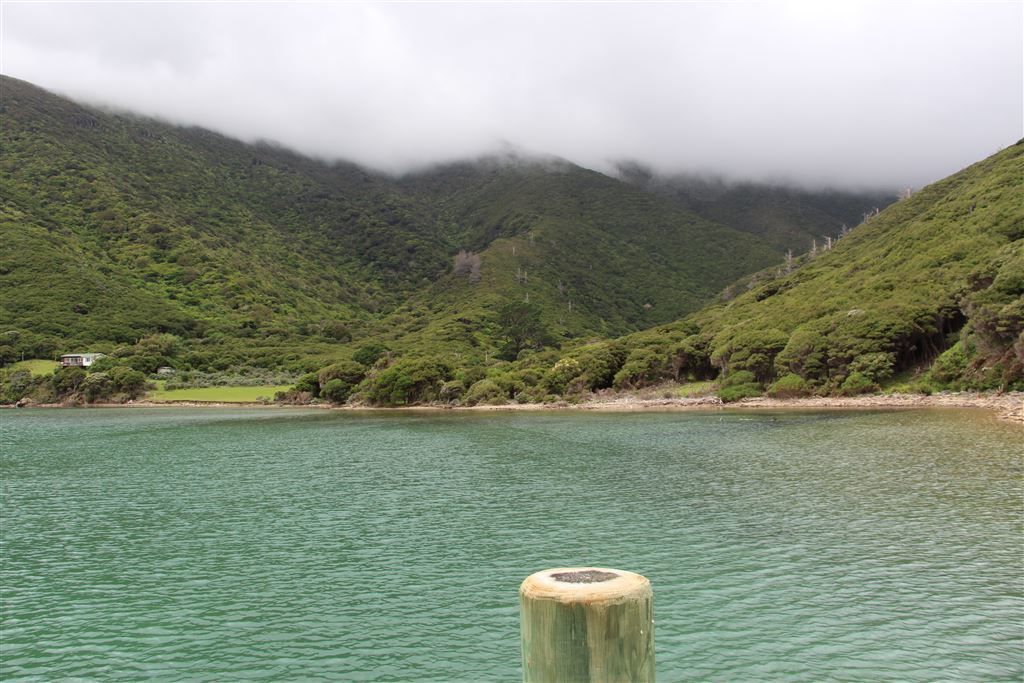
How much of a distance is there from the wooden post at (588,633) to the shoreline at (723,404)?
162ft

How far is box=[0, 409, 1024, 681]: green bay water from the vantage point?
11.8 m

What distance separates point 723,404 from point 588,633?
8157 cm

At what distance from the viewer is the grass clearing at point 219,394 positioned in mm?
123125

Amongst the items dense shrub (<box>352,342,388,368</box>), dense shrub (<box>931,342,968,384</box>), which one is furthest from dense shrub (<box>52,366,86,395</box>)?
dense shrub (<box>931,342,968,384</box>)

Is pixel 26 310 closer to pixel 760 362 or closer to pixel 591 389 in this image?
pixel 591 389

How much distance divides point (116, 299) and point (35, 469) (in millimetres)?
149109

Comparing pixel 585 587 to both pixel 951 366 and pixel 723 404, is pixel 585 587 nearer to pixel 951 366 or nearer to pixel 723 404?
pixel 951 366

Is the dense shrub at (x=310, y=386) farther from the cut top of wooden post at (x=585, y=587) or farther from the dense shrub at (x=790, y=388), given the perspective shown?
the cut top of wooden post at (x=585, y=587)

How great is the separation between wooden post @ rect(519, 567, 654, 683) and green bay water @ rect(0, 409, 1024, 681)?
7669 mm

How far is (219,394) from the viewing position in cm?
12631

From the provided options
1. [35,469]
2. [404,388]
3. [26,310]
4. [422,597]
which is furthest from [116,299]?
[422,597]

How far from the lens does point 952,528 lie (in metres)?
19.1

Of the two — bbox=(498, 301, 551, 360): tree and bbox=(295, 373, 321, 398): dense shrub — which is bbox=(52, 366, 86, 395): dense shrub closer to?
bbox=(295, 373, 321, 398): dense shrub

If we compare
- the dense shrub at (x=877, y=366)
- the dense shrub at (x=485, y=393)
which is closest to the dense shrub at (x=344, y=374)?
the dense shrub at (x=485, y=393)
